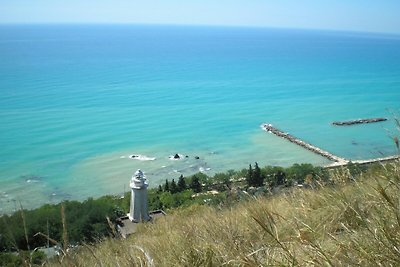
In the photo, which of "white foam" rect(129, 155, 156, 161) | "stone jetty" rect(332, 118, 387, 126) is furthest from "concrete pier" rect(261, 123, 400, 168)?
"white foam" rect(129, 155, 156, 161)

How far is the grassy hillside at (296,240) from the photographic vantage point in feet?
6.69

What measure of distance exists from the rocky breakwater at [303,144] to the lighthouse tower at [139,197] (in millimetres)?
22209

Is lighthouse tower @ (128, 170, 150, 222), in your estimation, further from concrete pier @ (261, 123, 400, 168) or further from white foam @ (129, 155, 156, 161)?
white foam @ (129, 155, 156, 161)

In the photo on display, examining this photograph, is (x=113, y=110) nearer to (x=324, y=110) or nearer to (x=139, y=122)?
(x=139, y=122)

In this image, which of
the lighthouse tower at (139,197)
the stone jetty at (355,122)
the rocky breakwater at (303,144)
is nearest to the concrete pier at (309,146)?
the rocky breakwater at (303,144)

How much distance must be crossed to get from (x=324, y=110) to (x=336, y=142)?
15.8m

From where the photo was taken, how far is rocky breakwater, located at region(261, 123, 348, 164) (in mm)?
31881

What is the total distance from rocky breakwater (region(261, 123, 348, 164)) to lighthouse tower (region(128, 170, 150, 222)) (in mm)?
22209

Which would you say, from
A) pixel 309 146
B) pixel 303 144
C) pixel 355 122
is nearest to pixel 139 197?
pixel 309 146

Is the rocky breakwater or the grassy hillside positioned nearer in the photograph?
the grassy hillside

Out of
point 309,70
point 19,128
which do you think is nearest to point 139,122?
point 19,128

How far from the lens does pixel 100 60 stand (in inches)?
4077

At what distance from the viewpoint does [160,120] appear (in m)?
45.7

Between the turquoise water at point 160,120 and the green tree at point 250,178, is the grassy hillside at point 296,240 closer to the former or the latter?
the turquoise water at point 160,120
